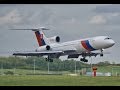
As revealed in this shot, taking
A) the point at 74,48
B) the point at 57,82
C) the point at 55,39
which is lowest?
the point at 57,82

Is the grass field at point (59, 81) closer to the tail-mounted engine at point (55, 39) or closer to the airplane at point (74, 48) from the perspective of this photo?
the airplane at point (74, 48)

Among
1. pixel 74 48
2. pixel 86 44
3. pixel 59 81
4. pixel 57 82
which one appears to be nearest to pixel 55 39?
pixel 74 48

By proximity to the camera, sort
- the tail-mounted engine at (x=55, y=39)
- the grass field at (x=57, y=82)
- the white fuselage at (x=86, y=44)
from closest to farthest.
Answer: the grass field at (x=57, y=82) → the white fuselage at (x=86, y=44) → the tail-mounted engine at (x=55, y=39)

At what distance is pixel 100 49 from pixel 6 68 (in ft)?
44.4

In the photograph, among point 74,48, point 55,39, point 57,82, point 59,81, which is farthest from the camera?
point 55,39

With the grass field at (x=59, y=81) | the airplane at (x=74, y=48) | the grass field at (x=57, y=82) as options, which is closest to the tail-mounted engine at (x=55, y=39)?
the airplane at (x=74, y=48)

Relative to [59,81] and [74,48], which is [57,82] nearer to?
[59,81]

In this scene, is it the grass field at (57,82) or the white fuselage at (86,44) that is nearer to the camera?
the grass field at (57,82)

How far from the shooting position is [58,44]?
5838 centimetres

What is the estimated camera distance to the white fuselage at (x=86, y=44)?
51.3m

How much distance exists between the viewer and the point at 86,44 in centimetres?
5356

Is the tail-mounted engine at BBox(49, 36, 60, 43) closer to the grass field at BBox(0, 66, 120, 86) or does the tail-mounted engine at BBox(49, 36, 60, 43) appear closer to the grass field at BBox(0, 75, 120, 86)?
the grass field at BBox(0, 66, 120, 86)
